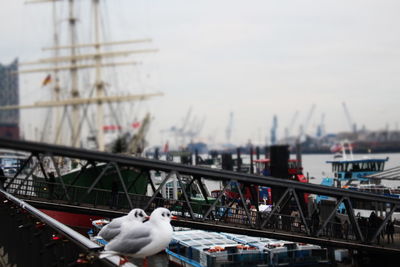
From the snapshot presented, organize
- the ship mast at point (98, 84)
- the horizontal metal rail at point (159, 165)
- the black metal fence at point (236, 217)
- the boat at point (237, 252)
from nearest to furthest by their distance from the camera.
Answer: the horizontal metal rail at point (159, 165)
the black metal fence at point (236, 217)
the boat at point (237, 252)
the ship mast at point (98, 84)

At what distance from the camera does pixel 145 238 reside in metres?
8.21

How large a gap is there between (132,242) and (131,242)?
0.7 inches

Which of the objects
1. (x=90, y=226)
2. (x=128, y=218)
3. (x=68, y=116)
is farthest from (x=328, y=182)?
(x=68, y=116)

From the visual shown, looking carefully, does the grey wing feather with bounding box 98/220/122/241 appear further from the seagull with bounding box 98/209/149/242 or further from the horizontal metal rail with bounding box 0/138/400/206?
the horizontal metal rail with bounding box 0/138/400/206

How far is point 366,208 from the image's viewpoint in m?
36.7

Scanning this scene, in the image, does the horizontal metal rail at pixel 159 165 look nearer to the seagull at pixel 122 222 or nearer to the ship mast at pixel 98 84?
the seagull at pixel 122 222

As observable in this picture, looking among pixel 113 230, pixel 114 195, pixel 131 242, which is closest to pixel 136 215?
pixel 113 230

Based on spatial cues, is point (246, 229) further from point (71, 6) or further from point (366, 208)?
point (71, 6)

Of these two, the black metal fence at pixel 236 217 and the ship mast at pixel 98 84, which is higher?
the ship mast at pixel 98 84

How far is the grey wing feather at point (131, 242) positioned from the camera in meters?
8.18

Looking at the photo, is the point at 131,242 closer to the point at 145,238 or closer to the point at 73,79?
the point at 145,238

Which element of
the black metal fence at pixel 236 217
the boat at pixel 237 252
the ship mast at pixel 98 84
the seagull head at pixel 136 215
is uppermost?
the ship mast at pixel 98 84

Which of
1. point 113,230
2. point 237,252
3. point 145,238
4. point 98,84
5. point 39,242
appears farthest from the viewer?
point 98,84

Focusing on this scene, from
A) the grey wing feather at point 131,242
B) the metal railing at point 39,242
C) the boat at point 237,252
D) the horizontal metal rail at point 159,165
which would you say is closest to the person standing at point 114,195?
the horizontal metal rail at point 159,165
